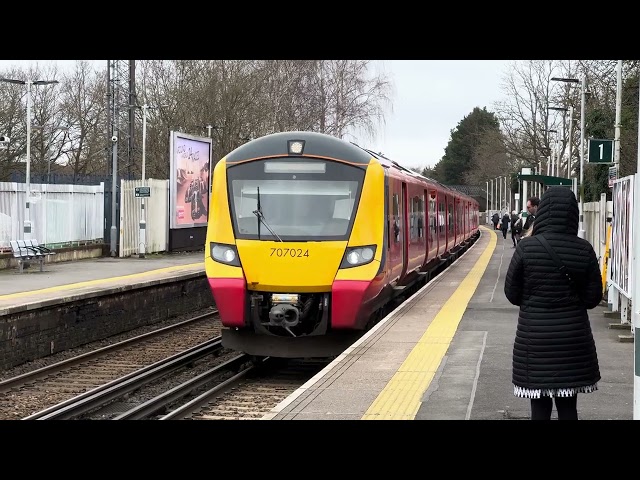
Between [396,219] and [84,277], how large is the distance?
9.62m

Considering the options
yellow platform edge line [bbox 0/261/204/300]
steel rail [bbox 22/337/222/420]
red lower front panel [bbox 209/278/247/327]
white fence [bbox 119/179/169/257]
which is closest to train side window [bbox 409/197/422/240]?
steel rail [bbox 22/337/222/420]

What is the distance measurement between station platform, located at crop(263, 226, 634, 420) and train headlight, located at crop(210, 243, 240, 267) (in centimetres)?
176

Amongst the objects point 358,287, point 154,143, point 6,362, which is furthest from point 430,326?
point 154,143

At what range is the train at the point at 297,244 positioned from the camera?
11.3m

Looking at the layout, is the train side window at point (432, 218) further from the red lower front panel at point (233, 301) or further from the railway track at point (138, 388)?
the red lower front panel at point (233, 301)

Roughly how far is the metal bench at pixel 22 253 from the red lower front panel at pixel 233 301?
11.7 metres

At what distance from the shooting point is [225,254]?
38.1ft

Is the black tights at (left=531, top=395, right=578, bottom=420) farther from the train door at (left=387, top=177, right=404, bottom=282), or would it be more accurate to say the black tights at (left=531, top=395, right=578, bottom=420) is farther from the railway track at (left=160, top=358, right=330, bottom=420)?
the train door at (left=387, top=177, right=404, bottom=282)

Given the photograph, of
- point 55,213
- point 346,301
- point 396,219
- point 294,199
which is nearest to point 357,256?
point 346,301

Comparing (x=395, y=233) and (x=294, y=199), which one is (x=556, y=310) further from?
(x=395, y=233)

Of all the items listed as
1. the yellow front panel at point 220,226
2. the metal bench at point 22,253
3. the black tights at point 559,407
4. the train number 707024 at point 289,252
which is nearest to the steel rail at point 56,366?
the yellow front panel at point 220,226

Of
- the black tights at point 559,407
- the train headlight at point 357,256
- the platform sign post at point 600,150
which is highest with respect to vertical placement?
the platform sign post at point 600,150
